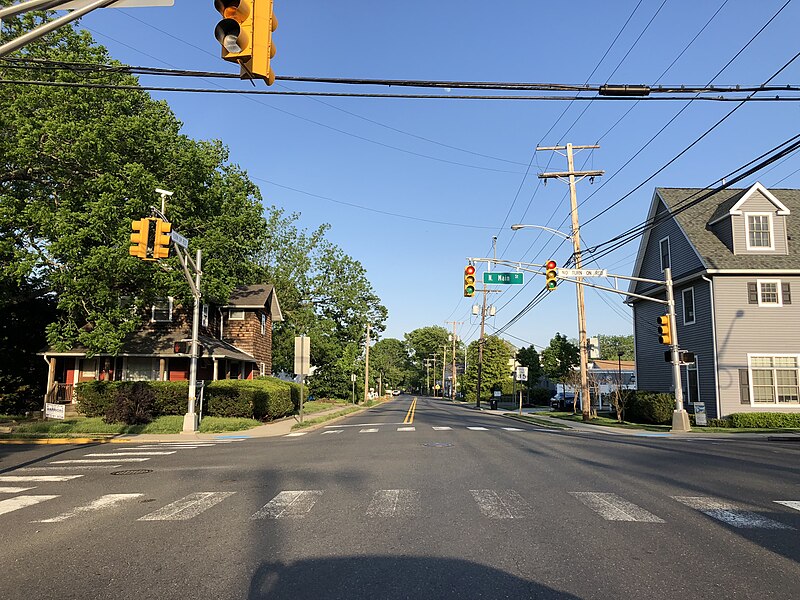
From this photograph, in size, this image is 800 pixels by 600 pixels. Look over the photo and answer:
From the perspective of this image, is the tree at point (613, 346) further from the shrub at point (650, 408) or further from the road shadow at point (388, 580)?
the road shadow at point (388, 580)

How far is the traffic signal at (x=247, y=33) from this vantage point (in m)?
6.52

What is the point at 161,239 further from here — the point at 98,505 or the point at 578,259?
the point at 578,259

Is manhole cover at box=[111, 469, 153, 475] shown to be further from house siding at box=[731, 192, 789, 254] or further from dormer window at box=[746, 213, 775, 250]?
dormer window at box=[746, 213, 775, 250]

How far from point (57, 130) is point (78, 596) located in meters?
22.9

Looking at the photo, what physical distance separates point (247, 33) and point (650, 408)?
27146 mm

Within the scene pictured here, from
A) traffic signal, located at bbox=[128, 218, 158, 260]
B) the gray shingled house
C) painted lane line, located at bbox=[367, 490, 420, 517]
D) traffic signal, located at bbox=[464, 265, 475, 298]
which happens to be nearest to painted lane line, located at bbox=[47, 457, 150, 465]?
traffic signal, located at bbox=[128, 218, 158, 260]

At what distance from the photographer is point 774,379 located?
27922 millimetres

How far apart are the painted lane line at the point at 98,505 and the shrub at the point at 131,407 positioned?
15.9m

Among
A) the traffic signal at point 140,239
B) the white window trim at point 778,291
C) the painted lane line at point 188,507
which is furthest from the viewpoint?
the white window trim at point 778,291

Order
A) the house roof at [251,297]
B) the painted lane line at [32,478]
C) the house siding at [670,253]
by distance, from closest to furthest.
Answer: the painted lane line at [32,478]
the house siding at [670,253]
the house roof at [251,297]

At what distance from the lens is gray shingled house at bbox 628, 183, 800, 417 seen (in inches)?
1096

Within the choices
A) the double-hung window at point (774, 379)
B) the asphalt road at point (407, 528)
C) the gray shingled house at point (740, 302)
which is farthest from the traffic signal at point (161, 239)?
the double-hung window at point (774, 379)

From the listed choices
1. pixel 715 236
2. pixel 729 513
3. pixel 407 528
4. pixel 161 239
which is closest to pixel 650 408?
pixel 715 236

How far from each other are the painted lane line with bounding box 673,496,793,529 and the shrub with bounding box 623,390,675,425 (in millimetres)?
20917
